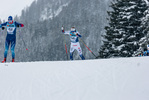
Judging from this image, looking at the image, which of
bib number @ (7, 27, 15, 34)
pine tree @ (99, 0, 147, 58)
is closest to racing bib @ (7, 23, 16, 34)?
bib number @ (7, 27, 15, 34)

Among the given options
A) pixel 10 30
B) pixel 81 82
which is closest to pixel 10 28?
pixel 10 30

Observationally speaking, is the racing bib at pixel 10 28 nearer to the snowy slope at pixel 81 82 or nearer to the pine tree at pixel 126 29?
the snowy slope at pixel 81 82

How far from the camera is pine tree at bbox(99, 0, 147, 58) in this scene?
1775 cm

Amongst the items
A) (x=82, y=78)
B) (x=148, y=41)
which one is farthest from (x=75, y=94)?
(x=148, y=41)

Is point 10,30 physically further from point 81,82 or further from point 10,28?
point 81,82

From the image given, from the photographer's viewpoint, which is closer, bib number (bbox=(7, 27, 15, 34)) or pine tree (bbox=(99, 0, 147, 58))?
bib number (bbox=(7, 27, 15, 34))

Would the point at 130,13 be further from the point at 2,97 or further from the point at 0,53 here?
the point at 0,53

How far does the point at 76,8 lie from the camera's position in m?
153

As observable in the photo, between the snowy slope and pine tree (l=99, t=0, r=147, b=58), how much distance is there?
1263 centimetres

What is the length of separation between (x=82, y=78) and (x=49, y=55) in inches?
3595

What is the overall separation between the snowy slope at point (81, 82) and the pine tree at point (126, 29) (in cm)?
1263

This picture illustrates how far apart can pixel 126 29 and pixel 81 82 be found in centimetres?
1526

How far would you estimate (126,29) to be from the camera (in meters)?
18.6

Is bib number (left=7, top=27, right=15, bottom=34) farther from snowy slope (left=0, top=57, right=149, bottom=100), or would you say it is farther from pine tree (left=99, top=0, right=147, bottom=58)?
pine tree (left=99, top=0, right=147, bottom=58)
